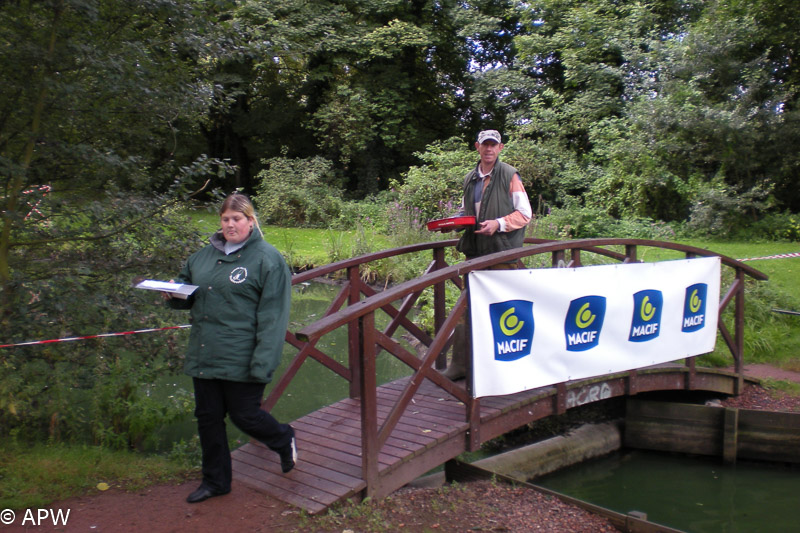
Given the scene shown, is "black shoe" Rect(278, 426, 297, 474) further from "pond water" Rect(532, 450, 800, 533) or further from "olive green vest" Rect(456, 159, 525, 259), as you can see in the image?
"pond water" Rect(532, 450, 800, 533)

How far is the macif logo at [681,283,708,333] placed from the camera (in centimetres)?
665

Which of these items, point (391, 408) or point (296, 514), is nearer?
point (296, 514)

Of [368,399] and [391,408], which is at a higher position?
[368,399]

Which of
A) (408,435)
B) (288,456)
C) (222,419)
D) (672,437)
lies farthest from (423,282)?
(672,437)

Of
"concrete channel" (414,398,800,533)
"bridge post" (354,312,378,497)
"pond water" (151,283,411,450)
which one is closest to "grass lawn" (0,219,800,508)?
"bridge post" (354,312,378,497)

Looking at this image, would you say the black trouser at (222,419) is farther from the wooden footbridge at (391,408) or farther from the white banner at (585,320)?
the white banner at (585,320)

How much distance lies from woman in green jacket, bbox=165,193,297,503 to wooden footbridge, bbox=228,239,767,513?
0.88ft

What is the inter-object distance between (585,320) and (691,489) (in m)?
2.48

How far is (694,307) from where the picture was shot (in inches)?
266

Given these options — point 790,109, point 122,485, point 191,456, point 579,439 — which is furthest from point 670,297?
point 790,109

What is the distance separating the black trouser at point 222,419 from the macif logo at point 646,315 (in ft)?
11.7

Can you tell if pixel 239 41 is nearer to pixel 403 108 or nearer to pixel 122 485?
pixel 122 485

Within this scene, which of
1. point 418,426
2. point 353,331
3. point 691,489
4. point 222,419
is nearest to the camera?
point 222,419

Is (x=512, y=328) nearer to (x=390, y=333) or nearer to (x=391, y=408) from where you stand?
(x=391, y=408)
